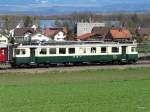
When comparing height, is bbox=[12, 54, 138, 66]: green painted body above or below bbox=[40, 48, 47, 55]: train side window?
below


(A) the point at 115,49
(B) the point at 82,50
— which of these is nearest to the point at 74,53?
(B) the point at 82,50

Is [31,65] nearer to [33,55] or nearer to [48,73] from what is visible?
[33,55]

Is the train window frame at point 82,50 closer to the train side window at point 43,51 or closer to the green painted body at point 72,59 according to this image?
the green painted body at point 72,59

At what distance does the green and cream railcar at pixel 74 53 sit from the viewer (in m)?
47.6

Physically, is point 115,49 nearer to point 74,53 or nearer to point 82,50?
point 82,50

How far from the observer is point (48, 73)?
1593 inches

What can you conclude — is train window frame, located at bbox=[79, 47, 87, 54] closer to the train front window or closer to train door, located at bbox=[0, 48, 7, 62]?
the train front window

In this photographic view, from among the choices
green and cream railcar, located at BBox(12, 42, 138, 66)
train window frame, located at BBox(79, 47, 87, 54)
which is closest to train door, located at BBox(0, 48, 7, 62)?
green and cream railcar, located at BBox(12, 42, 138, 66)

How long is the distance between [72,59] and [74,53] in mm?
723

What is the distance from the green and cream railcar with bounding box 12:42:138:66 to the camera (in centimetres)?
4762

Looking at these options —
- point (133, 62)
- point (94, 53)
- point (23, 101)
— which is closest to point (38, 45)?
point (94, 53)

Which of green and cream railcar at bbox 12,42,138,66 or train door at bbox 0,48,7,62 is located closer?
train door at bbox 0,48,7,62

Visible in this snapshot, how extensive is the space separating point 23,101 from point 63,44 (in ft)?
123

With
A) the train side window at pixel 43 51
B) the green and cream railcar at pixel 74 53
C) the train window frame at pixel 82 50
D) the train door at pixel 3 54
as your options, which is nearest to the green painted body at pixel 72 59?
the green and cream railcar at pixel 74 53
